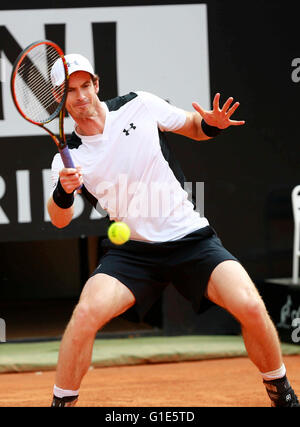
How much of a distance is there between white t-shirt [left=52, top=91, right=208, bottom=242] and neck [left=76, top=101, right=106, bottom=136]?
21mm

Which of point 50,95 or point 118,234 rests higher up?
point 50,95

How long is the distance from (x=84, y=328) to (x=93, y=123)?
938 mm

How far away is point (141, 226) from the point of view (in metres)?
3.60

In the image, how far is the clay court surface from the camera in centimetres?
443

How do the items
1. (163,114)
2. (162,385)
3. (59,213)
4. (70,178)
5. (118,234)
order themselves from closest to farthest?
(70,178) → (118,234) → (59,213) → (163,114) → (162,385)

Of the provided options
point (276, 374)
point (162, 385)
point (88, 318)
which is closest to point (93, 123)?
point (88, 318)

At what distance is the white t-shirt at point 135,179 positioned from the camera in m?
3.57

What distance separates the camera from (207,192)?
6133 mm

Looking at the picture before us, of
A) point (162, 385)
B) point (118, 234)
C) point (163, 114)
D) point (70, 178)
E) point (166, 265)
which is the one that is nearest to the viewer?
point (70, 178)

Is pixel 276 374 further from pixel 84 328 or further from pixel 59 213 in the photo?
pixel 59 213

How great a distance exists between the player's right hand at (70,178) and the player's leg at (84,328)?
0.50 metres

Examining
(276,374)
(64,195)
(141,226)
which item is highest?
(64,195)

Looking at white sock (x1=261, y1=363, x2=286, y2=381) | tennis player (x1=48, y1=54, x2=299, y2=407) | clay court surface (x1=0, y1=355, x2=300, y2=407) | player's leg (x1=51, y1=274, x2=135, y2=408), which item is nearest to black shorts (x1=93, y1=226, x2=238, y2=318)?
tennis player (x1=48, y1=54, x2=299, y2=407)

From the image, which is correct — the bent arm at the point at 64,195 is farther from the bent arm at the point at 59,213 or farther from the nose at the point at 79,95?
the nose at the point at 79,95
